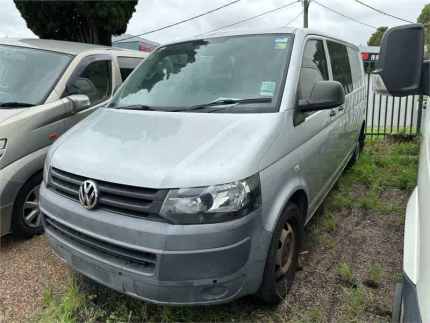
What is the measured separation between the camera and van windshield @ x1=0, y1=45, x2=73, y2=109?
12.2 feet

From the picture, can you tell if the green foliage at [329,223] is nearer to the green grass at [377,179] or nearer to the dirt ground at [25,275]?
the green grass at [377,179]

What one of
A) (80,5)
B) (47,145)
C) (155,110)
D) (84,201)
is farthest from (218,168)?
(80,5)

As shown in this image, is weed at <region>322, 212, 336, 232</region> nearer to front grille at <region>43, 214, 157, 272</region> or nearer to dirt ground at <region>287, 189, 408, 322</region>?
dirt ground at <region>287, 189, 408, 322</region>

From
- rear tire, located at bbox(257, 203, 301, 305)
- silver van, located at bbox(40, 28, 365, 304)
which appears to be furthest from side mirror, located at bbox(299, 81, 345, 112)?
rear tire, located at bbox(257, 203, 301, 305)

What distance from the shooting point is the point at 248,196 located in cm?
207

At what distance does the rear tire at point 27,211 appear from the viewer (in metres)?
3.41

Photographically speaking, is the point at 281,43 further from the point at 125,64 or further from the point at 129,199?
the point at 125,64

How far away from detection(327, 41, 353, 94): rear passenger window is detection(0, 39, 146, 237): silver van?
2.57 meters

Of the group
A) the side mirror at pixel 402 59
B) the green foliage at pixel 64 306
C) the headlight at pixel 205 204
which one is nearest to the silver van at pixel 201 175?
the headlight at pixel 205 204

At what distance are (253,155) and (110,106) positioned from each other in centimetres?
159

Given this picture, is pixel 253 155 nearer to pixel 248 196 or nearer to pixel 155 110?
pixel 248 196

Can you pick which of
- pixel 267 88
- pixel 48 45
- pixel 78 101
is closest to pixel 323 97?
pixel 267 88

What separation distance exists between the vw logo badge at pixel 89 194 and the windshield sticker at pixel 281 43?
1738 millimetres

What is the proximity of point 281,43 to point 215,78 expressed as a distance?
0.59 m
